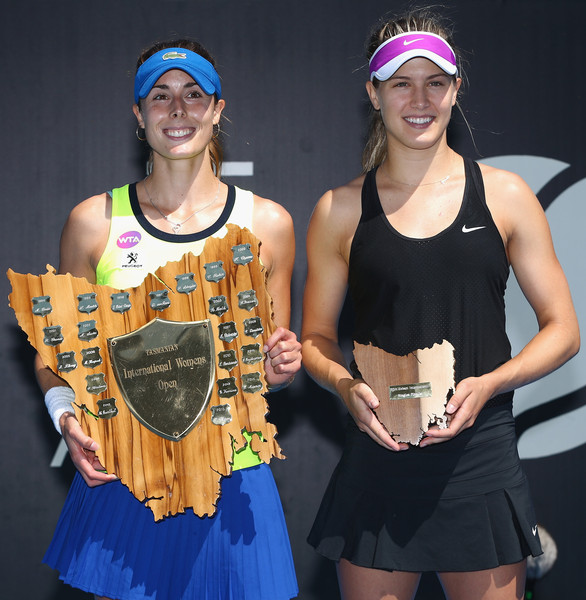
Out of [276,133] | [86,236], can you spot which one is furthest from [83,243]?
[276,133]

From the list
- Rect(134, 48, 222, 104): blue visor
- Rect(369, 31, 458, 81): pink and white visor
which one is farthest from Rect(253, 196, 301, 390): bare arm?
Rect(369, 31, 458, 81): pink and white visor

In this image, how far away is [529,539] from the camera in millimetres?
1825

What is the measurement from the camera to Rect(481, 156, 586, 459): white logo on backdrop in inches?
119

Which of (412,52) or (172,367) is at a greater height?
(412,52)

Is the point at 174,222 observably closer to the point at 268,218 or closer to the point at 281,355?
the point at 268,218

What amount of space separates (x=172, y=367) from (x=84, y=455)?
27cm

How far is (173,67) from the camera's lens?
2025 millimetres

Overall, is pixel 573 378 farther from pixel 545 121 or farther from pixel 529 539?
pixel 529 539

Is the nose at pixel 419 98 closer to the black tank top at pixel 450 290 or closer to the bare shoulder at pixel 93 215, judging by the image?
the black tank top at pixel 450 290

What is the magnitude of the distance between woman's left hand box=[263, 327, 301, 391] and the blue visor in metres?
0.67

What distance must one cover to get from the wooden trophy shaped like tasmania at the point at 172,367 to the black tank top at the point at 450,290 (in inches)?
12.0

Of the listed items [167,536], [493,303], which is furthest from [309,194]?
[167,536]

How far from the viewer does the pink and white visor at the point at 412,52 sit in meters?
1.94

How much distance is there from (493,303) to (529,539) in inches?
21.0
